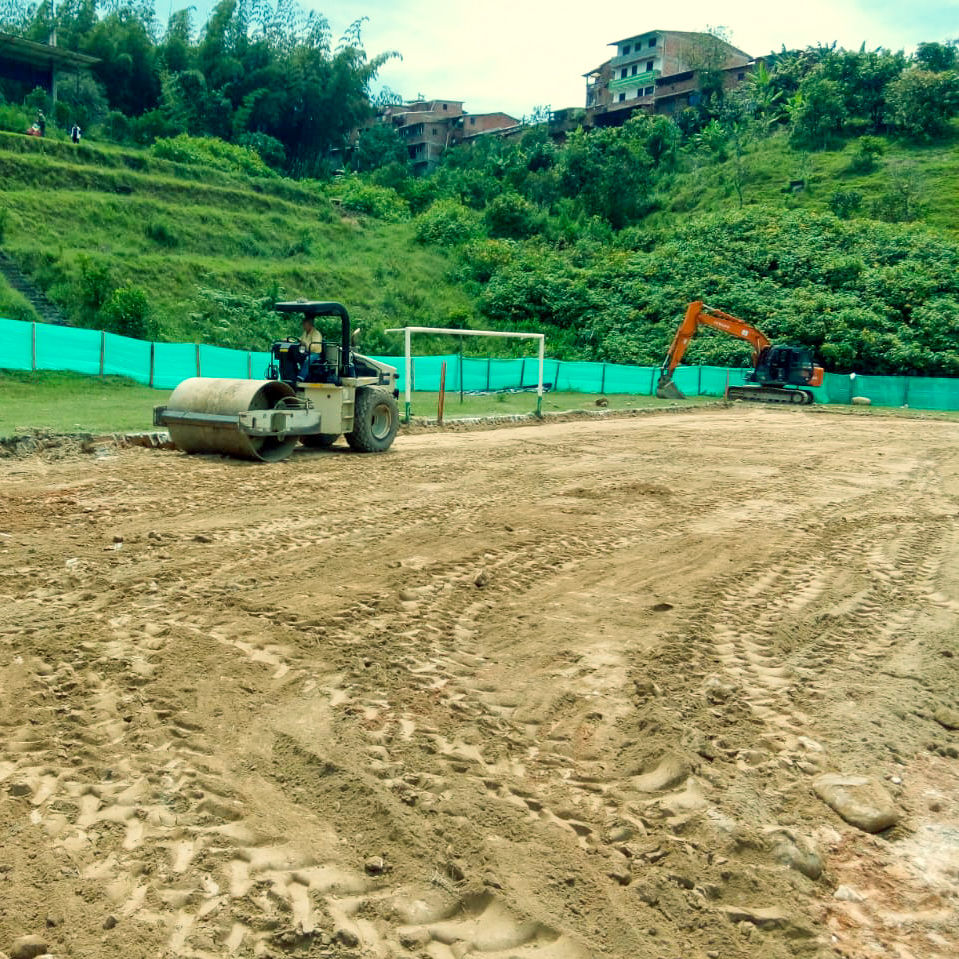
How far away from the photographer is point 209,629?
237 inches

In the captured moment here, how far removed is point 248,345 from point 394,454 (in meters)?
23.4

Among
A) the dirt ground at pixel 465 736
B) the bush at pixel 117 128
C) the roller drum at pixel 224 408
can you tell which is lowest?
the dirt ground at pixel 465 736

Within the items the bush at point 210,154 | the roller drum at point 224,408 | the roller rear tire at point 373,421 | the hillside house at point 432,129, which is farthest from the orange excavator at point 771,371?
the hillside house at point 432,129

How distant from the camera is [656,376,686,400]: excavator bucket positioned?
3441 centimetres

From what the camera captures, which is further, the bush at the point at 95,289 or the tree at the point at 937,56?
the tree at the point at 937,56

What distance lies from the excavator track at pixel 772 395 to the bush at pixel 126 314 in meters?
20.7

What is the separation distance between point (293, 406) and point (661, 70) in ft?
261

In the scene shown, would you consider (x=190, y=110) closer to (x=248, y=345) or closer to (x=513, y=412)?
(x=248, y=345)

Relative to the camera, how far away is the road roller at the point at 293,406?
42.4 ft

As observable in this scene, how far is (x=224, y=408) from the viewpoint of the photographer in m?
12.9

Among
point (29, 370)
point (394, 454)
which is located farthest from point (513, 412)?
point (29, 370)

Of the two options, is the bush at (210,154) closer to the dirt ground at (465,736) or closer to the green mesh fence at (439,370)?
the green mesh fence at (439,370)

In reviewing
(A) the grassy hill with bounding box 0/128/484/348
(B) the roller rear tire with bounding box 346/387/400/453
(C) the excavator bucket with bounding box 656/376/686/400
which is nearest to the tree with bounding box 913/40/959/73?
(A) the grassy hill with bounding box 0/128/484/348

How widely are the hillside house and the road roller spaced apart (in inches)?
2957
